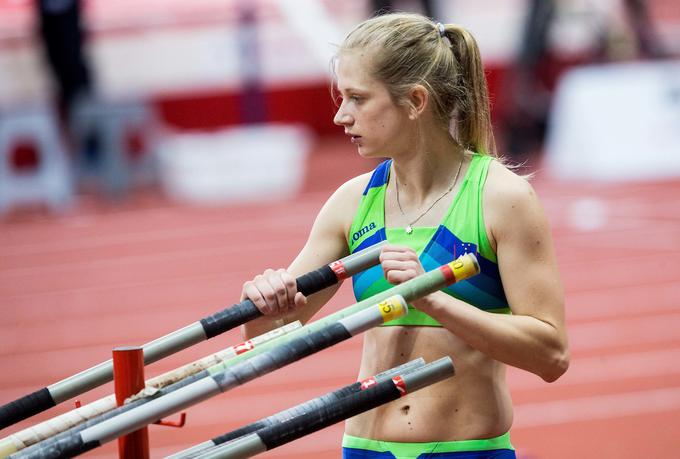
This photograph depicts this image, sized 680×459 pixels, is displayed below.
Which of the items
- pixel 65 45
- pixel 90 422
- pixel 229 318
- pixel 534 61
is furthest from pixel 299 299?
pixel 65 45

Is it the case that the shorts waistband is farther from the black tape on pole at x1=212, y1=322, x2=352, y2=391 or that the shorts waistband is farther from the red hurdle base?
the red hurdle base

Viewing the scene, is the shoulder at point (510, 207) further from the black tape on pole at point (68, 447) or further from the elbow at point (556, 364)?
the black tape on pole at point (68, 447)

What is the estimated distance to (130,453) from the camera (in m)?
1.96

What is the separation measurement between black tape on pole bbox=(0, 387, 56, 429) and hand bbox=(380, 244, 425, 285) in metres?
0.63

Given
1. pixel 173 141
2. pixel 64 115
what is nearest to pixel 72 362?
pixel 173 141

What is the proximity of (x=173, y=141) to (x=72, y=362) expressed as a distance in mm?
7277

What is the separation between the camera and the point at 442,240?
7.60 feet

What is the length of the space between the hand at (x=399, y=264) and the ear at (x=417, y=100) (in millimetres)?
376

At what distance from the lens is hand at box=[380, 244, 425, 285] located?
2029 millimetres

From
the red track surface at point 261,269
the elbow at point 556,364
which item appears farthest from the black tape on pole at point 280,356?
the red track surface at point 261,269

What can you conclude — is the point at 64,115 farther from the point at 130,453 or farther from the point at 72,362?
the point at 130,453

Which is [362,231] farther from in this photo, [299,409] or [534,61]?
[534,61]

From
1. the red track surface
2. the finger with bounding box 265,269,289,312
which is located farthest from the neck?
the red track surface

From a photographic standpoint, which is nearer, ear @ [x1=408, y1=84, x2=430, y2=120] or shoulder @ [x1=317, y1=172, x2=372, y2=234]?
ear @ [x1=408, y1=84, x2=430, y2=120]
